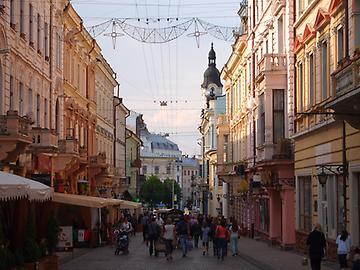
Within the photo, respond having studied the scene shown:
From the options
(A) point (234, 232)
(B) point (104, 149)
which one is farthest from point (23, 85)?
(B) point (104, 149)

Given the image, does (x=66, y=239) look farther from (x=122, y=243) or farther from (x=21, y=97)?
(x=21, y=97)

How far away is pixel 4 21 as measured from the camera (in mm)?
29109

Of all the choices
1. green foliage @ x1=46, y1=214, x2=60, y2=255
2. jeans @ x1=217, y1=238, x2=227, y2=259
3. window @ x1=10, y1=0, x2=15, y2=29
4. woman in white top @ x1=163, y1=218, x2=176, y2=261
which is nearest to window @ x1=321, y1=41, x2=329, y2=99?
jeans @ x1=217, y1=238, x2=227, y2=259

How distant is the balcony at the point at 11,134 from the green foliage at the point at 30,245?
280 inches

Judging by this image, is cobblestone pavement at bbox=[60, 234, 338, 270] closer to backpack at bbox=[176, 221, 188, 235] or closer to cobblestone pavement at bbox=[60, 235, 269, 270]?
cobblestone pavement at bbox=[60, 235, 269, 270]

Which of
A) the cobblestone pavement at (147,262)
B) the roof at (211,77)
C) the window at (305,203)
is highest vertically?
the roof at (211,77)

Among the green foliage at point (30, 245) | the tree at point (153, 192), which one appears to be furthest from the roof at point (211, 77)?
the green foliage at point (30, 245)

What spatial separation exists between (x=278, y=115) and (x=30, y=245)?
21.8 m

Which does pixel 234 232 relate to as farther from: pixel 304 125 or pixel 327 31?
pixel 327 31

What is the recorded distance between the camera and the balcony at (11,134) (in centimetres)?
2600

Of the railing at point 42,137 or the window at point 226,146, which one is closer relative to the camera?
the railing at point 42,137

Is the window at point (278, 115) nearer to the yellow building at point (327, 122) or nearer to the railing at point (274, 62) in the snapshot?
the railing at point (274, 62)

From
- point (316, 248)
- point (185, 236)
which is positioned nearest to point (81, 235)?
point (185, 236)

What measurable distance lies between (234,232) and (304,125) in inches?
242
